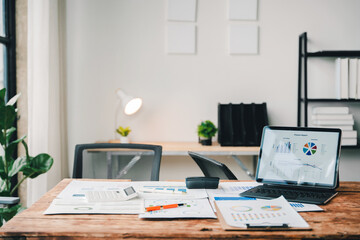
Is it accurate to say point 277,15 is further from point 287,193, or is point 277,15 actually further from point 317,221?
point 317,221

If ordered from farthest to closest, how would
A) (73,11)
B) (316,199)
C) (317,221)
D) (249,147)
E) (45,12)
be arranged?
(73,11), (249,147), (45,12), (316,199), (317,221)

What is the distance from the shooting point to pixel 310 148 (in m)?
1.54

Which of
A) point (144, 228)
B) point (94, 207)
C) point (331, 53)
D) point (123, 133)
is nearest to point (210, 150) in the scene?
point (123, 133)

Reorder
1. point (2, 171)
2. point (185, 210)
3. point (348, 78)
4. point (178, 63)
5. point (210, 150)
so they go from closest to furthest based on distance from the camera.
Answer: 1. point (185, 210)
2. point (2, 171)
3. point (210, 150)
4. point (348, 78)
5. point (178, 63)

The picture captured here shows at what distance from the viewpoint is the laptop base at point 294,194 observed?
1.37 metres

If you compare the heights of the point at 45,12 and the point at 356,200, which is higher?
the point at 45,12

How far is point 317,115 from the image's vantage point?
10.7 ft

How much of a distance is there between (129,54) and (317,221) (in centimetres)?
272

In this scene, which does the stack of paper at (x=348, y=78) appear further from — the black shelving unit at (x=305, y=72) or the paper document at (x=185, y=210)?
the paper document at (x=185, y=210)

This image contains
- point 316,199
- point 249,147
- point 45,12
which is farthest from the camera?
point 249,147

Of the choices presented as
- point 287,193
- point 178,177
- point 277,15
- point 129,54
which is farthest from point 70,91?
point 287,193

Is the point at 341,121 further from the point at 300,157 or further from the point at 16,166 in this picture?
the point at 16,166

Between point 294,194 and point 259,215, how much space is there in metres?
0.34

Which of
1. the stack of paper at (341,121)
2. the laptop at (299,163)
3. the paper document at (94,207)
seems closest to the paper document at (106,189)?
the paper document at (94,207)
